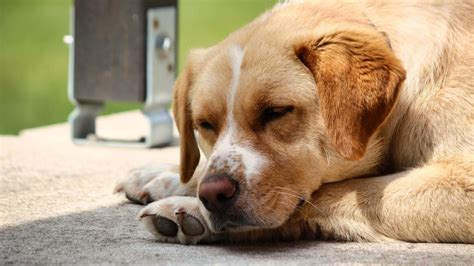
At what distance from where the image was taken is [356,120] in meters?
3.63

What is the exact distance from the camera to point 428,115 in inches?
152

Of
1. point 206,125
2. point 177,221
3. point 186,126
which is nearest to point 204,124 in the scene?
point 206,125

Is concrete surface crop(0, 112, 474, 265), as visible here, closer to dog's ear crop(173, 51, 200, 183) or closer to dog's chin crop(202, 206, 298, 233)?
dog's chin crop(202, 206, 298, 233)

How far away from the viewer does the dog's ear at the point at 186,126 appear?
418cm

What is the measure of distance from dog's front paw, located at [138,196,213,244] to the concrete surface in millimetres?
54

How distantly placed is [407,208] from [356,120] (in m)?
0.36

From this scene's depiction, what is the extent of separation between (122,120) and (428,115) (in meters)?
4.35

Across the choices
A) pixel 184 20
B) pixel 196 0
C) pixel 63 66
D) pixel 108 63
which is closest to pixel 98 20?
pixel 108 63

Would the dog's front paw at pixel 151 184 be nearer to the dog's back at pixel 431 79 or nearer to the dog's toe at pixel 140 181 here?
the dog's toe at pixel 140 181

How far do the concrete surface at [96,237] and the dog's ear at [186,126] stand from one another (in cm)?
30

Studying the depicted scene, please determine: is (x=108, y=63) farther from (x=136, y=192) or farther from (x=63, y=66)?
(x=63, y=66)

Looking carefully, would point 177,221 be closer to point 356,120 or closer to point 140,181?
point 356,120

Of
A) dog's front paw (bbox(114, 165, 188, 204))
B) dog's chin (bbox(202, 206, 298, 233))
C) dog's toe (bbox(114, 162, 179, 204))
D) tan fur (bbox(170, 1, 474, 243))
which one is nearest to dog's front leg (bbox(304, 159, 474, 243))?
tan fur (bbox(170, 1, 474, 243))

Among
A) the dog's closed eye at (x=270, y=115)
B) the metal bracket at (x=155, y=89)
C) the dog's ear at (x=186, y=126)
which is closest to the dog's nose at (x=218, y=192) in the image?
the dog's closed eye at (x=270, y=115)
